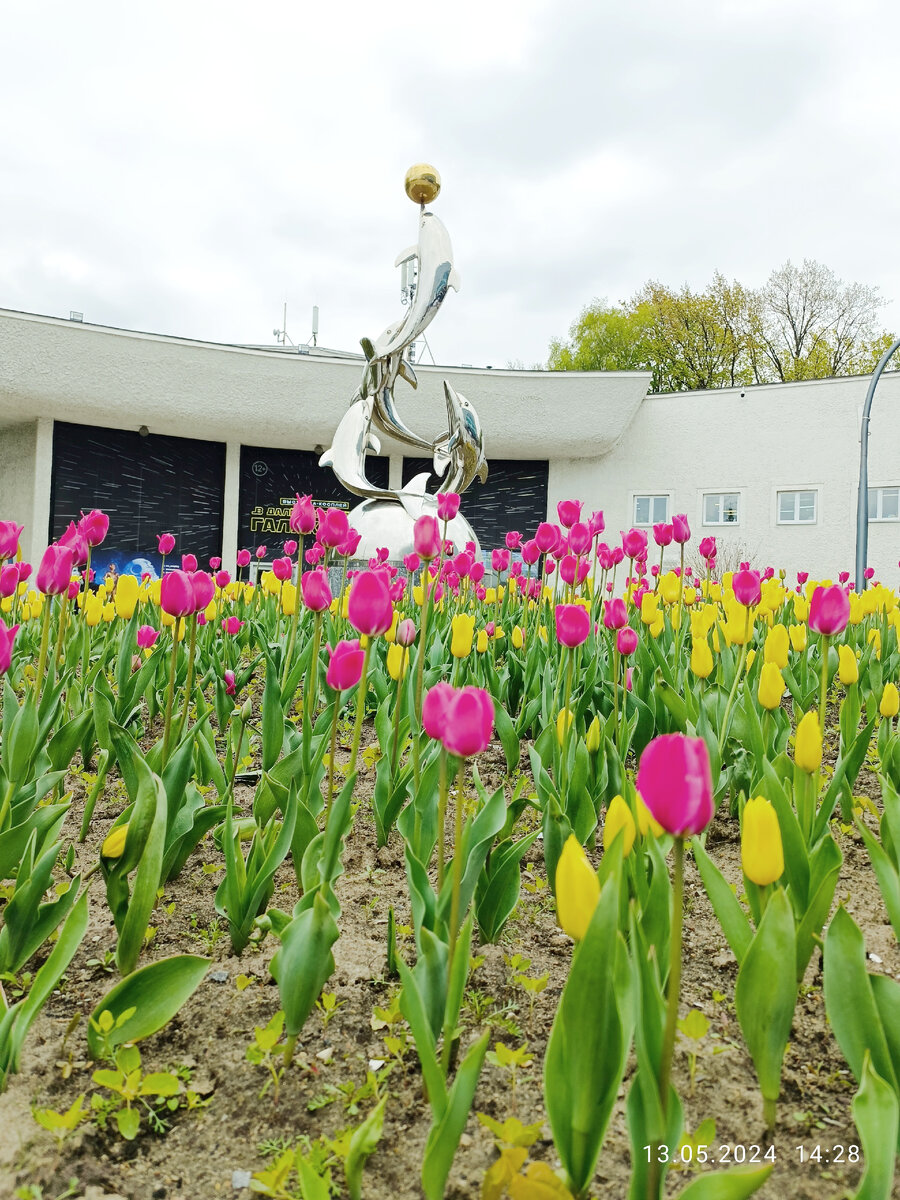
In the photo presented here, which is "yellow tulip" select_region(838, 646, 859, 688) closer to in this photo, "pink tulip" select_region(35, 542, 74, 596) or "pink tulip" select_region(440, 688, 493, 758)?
"pink tulip" select_region(440, 688, 493, 758)

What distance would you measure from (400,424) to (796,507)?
40.3ft

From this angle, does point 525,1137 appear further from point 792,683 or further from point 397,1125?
point 792,683

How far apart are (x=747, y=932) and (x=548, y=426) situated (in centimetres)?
1729

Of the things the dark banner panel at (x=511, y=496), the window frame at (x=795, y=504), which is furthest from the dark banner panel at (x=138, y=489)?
the window frame at (x=795, y=504)

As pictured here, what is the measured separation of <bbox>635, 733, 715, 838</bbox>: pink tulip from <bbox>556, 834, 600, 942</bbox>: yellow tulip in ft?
0.39

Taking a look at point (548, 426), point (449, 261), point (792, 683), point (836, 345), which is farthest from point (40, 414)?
point (836, 345)

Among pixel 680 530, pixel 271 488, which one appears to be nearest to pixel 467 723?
pixel 680 530

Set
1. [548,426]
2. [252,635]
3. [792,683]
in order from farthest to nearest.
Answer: [548,426] → [252,635] → [792,683]

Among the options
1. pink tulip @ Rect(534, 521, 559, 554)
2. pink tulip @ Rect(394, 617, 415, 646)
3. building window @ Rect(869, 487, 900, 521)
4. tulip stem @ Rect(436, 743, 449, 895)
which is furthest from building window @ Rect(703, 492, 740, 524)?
tulip stem @ Rect(436, 743, 449, 895)

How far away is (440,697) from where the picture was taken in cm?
97

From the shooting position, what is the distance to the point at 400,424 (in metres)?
8.48

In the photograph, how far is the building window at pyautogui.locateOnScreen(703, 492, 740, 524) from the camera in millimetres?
18078

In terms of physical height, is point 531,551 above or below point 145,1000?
above

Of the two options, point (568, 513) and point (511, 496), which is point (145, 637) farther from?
point (511, 496)
